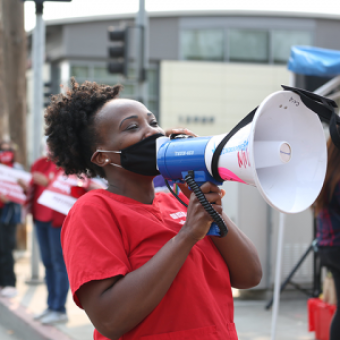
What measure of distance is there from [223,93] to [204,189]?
2184 cm

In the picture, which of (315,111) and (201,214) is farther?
(315,111)

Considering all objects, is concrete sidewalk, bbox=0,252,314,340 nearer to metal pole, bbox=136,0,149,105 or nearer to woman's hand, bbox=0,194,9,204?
woman's hand, bbox=0,194,9,204

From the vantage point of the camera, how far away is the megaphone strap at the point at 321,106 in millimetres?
1691

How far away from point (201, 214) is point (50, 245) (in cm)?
387

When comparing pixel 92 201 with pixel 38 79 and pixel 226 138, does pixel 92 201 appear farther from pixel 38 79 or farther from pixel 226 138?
pixel 38 79

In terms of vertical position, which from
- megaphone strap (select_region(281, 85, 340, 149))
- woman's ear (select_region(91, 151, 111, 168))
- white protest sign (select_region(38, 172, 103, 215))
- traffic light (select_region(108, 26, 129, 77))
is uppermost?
traffic light (select_region(108, 26, 129, 77))

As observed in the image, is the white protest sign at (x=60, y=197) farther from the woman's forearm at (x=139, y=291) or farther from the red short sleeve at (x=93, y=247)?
the woman's forearm at (x=139, y=291)

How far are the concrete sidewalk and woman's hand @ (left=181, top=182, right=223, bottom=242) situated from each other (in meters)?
3.31

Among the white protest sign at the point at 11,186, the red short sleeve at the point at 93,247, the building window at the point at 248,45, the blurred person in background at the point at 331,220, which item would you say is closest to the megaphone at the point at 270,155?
the red short sleeve at the point at 93,247

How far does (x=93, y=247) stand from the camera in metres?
1.61

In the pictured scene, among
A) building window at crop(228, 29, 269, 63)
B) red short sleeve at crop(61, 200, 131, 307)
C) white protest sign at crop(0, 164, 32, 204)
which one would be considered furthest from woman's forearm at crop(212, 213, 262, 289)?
building window at crop(228, 29, 269, 63)

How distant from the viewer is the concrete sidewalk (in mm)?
4715

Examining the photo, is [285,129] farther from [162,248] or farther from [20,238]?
[20,238]

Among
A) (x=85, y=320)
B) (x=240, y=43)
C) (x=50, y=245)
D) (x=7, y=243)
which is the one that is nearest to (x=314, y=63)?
(x=50, y=245)
